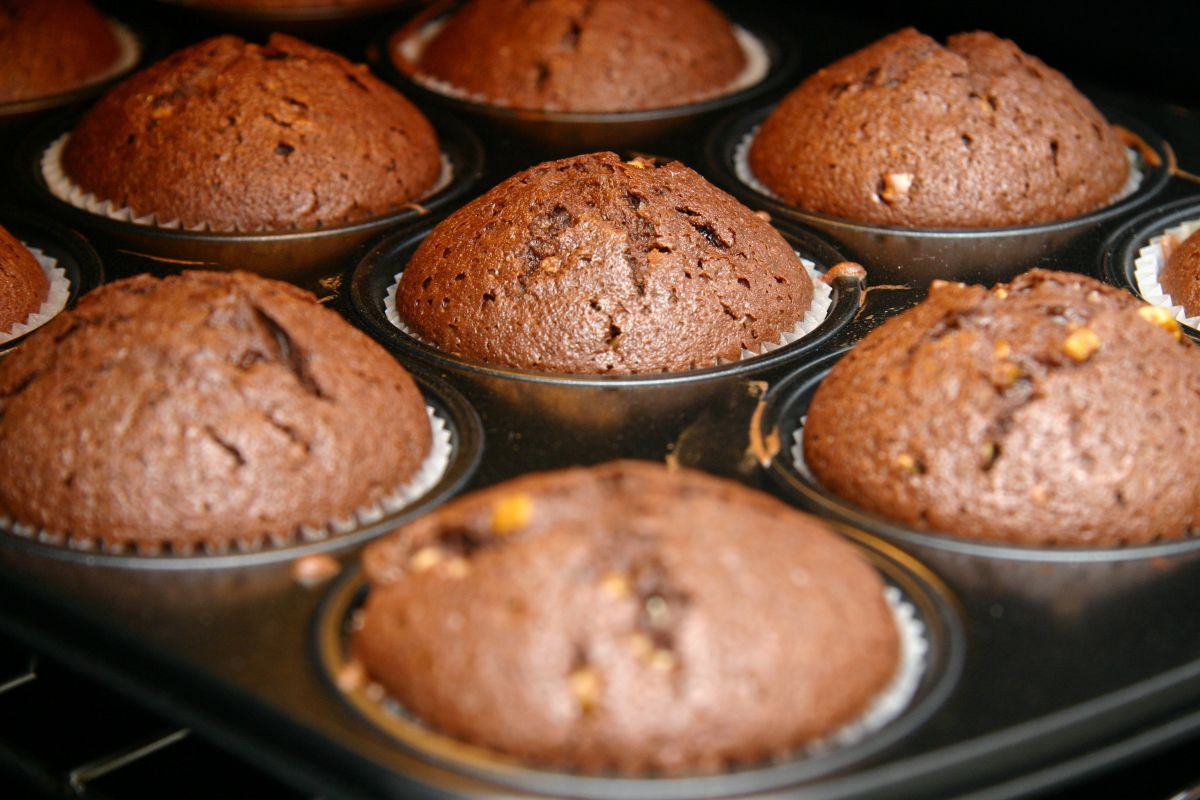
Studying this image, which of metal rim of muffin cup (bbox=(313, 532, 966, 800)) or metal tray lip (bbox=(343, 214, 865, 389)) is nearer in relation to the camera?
metal rim of muffin cup (bbox=(313, 532, 966, 800))

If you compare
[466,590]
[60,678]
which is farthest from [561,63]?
[466,590]

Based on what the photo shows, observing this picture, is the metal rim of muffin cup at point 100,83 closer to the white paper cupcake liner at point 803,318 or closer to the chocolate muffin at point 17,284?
the chocolate muffin at point 17,284

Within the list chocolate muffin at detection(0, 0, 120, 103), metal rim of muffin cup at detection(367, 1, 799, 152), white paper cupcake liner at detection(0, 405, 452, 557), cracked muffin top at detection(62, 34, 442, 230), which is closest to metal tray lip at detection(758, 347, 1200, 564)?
white paper cupcake liner at detection(0, 405, 452, 557)

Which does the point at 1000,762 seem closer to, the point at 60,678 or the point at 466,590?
the point at 466,590

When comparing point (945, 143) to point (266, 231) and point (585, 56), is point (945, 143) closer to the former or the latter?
point (585, 56)

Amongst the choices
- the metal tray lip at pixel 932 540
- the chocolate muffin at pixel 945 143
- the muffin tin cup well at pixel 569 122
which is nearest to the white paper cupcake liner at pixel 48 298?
the muffin tin cup well at pixel 569 122

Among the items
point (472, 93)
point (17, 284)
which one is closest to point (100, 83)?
point (472, 93)

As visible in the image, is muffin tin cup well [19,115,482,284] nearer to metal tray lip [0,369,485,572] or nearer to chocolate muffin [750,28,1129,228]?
chocolate muffin [750,28,1129,228]
